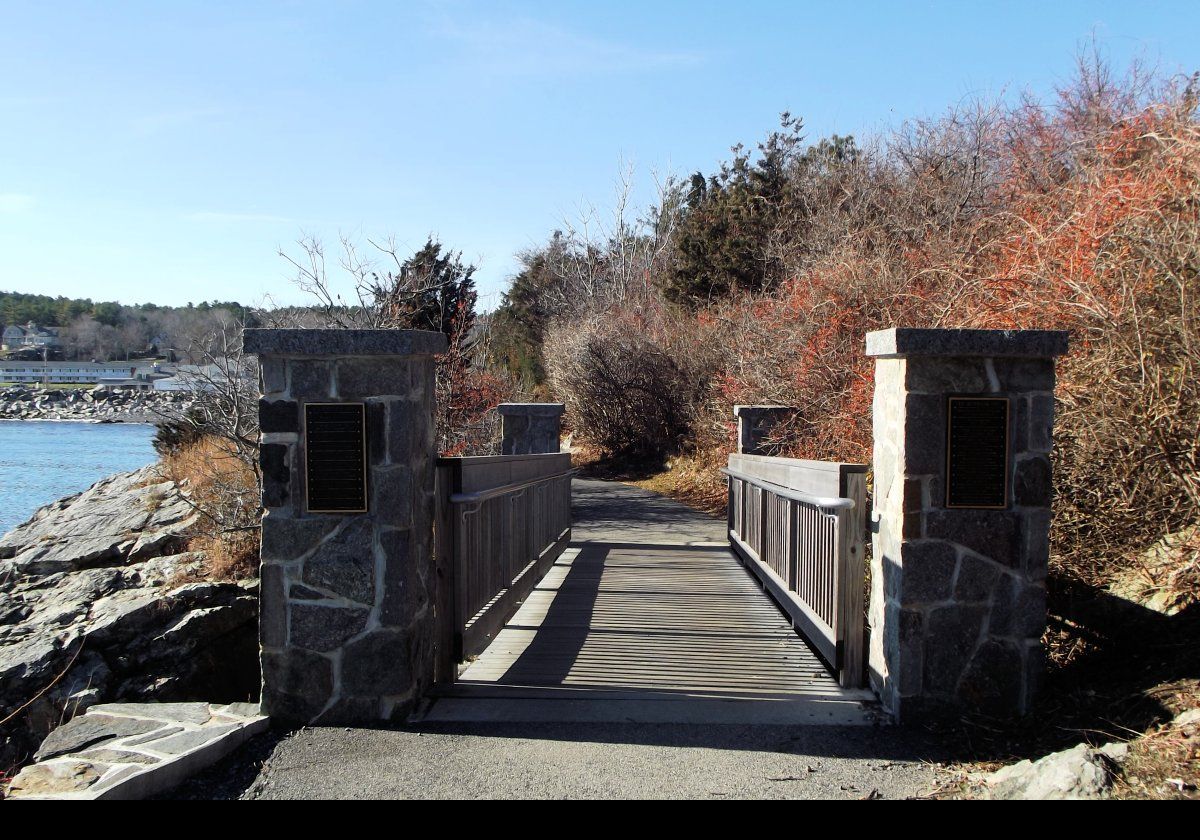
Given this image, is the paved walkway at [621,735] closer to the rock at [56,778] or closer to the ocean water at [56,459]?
the rock at [56,778]

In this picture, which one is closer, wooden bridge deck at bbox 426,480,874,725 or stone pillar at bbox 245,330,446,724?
stone pillar at bbox 245,330,446,724

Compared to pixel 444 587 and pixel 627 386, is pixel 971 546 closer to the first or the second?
pixel 444 587

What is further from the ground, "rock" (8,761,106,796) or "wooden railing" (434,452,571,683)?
"wooden railing" (434,452,571,683)

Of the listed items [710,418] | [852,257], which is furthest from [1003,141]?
[710,418]

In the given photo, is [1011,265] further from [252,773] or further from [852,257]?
[252,773]

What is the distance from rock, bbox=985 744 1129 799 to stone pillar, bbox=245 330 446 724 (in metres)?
2.64

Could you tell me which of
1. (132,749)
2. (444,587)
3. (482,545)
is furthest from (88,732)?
(482,545)

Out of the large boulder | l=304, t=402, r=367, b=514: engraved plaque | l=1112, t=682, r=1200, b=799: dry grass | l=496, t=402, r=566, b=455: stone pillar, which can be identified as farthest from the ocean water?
l=1112, t=682, r=1200, b=799: dry grass

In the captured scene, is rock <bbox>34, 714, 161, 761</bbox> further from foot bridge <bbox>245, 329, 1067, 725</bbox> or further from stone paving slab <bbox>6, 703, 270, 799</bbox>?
foot bridge <bbox>245, 329, 1067, 725</bbox>

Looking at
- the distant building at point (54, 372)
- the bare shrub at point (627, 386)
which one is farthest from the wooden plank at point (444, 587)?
the distant building at point (54, 372)

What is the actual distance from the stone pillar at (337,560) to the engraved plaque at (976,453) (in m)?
2.55

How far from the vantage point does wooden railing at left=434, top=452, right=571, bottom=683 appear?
191 inches

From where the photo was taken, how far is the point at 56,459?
3031cm

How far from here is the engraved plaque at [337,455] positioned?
4.32 meters
